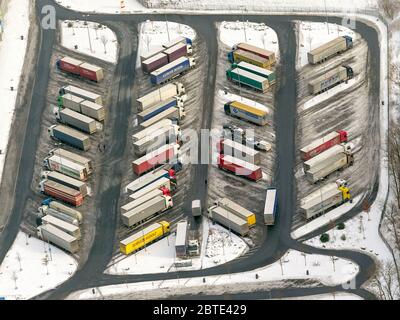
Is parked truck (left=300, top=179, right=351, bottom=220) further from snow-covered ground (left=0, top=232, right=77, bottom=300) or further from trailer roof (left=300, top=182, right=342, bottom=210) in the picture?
snow-covered ground (left=0, top=232, right=77, bottom=300)

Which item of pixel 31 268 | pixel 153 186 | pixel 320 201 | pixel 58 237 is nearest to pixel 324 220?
pixel 320 201

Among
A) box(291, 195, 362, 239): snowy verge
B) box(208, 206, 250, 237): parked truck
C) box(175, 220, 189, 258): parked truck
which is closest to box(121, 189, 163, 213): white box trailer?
box(175, 220, 189, 258): parked truck

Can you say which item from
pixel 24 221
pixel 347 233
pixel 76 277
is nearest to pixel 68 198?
pixel 24 221

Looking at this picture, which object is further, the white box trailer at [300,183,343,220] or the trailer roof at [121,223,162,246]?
the white box trailer at [300,183,343,220]

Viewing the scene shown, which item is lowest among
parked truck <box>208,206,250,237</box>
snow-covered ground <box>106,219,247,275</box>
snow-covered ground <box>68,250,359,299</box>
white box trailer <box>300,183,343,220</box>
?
snow-covered ground <box>68,250,359,299</box>

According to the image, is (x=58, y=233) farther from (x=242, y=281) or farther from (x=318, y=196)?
(x=318, y=196)

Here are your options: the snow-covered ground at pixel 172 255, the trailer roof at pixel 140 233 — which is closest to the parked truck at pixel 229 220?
the snow-covered ground at pixel 172 255
